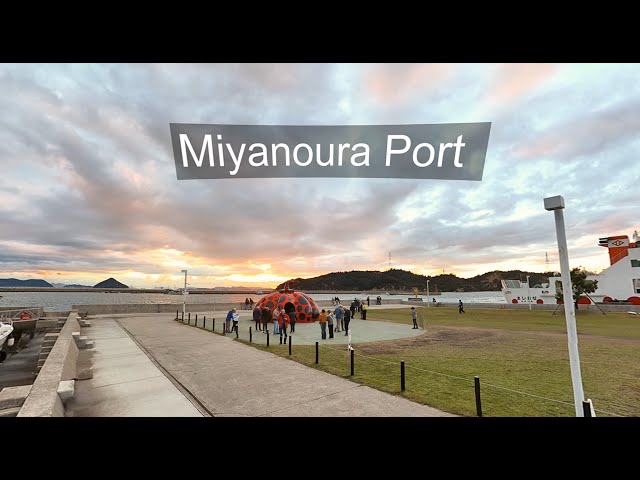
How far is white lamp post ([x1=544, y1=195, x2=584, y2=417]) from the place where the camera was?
4.64 metres

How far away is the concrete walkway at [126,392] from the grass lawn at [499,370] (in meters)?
4.38

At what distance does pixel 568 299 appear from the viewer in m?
4.85

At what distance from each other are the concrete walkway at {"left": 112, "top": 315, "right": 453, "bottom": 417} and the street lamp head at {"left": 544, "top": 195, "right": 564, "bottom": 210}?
4240mm

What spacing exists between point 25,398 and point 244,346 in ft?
27.1

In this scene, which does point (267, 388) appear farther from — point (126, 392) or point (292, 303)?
point (292, 303)

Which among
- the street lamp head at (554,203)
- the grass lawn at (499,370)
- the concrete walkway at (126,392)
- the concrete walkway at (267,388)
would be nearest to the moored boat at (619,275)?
the grass lawn at (499,370)

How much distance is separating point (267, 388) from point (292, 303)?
16161 mm

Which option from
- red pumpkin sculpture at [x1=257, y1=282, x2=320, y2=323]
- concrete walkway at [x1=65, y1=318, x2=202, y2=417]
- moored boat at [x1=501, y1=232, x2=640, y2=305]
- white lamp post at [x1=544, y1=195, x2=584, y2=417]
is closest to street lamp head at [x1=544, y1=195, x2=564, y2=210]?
white lamp post at [x1=544, y1=195, x2=584, y2=417]
